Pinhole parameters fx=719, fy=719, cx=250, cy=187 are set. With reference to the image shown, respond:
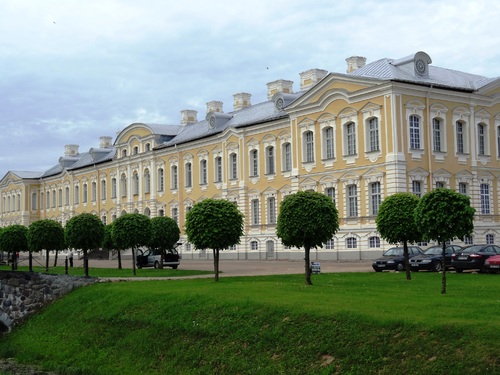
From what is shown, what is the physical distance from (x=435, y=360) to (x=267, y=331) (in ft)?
15.6

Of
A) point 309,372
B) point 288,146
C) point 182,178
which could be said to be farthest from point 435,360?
point 182,178

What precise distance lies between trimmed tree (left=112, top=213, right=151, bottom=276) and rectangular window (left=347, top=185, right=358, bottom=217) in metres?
14.4

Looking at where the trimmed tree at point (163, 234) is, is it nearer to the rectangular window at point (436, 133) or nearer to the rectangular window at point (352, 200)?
the rectangular window at point (352, 200)

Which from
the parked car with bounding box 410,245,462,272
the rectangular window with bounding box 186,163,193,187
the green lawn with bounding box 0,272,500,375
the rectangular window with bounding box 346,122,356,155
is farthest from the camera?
the rectangular window with bounding box 186,163,193,187

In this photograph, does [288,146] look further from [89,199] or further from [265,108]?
[89,199]

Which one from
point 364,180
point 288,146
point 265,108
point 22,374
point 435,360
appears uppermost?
point 265,108

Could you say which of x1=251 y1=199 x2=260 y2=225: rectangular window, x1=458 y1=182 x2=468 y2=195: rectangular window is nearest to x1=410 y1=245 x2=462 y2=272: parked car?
x1=458 y1=182 x2=468 y2=195: rectangular window

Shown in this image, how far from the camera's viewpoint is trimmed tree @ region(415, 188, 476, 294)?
21.2 m

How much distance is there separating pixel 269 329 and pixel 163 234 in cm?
2515

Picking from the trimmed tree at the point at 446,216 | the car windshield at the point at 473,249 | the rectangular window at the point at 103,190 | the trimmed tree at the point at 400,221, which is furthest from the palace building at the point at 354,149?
the trimmed tree at the point at 446,216

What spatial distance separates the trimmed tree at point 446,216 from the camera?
21.2 m

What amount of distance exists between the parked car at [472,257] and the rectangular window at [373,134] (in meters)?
Answer: 12.6

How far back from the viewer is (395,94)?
4275 centimetres

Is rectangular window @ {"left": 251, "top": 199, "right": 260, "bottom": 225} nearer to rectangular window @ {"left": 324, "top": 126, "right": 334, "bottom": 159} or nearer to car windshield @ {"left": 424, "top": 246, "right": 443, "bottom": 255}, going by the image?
rectangular window @ {"left": 324, "top": 126, "right": 334, "bottom": 159}
